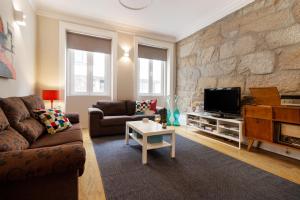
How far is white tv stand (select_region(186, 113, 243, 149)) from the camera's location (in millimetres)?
2695

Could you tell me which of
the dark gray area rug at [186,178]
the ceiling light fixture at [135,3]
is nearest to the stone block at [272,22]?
the ceiling light fixture at [135,3]

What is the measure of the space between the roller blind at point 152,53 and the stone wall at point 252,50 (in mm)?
1046

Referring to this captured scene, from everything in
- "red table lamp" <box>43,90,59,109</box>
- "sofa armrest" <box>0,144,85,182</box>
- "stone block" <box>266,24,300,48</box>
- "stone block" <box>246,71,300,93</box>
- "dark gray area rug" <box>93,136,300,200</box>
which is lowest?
"dark gray area rug" <box>93,136,300,200</box>

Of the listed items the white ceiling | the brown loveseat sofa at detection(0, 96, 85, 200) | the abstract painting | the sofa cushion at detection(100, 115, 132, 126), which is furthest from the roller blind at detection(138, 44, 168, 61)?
the brown loveseat sofa at detection(0, 96, 85, 200)

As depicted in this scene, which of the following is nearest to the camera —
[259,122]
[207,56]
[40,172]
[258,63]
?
[40,172]

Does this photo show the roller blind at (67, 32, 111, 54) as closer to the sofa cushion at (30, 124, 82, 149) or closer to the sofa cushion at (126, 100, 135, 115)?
the sofa cushion at (126, 100, 135, 115)

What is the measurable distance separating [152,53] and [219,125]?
293 cm

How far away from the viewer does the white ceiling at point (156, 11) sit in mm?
3129

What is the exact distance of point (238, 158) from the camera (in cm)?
226

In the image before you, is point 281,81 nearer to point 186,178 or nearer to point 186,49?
point 186,178

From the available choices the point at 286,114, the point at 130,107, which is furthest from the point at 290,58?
the point at 130,107

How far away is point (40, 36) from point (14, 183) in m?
3.67

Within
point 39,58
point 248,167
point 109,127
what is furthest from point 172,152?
point 39,58

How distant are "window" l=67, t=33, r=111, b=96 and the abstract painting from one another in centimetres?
171
